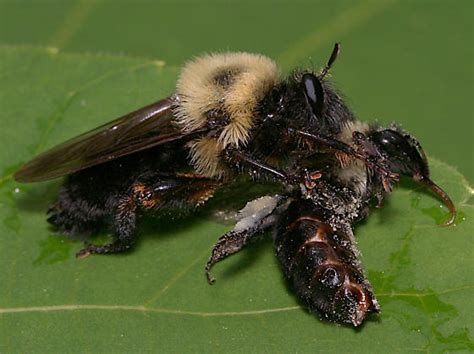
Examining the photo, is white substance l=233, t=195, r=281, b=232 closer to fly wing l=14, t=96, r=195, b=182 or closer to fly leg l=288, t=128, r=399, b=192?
fly leg l=288, t=128, r=399, b=192

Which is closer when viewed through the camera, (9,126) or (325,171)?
(325,171)

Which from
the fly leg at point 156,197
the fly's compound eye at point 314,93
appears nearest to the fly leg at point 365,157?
the fly's compound eye at point 314,93

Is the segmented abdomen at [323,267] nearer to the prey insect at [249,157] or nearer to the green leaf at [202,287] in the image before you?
the prey insect at [249,157]

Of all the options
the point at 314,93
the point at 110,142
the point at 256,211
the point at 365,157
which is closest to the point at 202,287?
the point at 256,211

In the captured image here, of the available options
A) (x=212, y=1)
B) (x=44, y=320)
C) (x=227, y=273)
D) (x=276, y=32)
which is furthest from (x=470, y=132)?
(x=44, y=320)

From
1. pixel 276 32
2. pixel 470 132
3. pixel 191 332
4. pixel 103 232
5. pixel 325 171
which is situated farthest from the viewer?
pixel 276 32

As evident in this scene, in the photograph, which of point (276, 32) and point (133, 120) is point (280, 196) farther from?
point (276, 32)

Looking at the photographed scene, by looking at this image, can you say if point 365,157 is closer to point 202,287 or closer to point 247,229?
point 247,229

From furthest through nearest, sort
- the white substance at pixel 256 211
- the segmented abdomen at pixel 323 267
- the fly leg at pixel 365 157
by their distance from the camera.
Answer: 1. the white substance at pixel 256 211
2. the fly leg at pixel 365 157
3. the segmented abdomen at pixel 323 267

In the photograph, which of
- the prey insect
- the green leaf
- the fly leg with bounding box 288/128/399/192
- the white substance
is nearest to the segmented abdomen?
the prey insect
